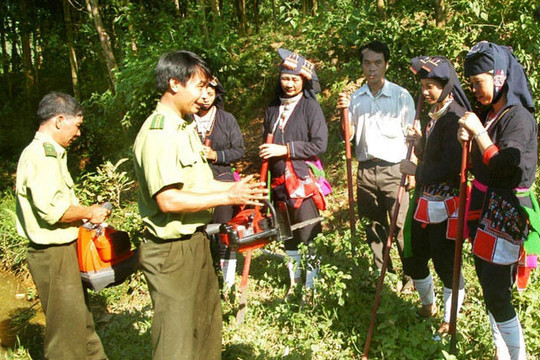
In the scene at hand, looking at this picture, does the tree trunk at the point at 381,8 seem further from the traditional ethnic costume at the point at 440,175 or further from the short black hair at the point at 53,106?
the short black hair at the point at 53,106

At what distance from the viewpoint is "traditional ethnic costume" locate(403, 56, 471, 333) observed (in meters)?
3.06

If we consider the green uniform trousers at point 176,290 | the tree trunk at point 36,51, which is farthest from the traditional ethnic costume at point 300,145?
the tree trunk at point 36,51

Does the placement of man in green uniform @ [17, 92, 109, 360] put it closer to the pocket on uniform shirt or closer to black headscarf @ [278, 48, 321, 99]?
black headscarf @ [278, 48, 321, 99]

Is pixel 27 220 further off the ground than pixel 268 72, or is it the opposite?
pixel 268 72

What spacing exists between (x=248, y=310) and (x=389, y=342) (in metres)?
1.31

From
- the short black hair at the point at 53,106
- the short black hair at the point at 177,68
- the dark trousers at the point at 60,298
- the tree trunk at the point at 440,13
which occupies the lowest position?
the dark trousers at the point at 60,298

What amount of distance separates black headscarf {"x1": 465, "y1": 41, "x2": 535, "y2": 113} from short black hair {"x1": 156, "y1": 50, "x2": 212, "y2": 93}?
156 cm

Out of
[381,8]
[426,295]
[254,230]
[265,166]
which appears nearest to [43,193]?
[254,230]

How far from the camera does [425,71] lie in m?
3.05

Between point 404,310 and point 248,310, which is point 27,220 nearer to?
point 248,310

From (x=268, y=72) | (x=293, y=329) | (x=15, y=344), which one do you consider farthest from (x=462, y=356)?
(x=268, y=72)

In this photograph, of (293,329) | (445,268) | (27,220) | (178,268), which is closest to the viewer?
Result: (178,268)

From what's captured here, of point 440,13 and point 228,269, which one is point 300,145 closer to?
point 228,269

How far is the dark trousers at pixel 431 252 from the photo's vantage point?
3219 millimetres
